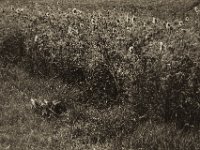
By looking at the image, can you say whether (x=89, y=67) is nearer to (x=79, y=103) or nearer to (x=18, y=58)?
(x=79, y=103)

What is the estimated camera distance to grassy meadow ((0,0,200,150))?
7.32 metres

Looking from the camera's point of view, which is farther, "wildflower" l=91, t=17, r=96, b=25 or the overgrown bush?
"wildflower" l=91, t=17, r=96, b=25

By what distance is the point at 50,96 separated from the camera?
8.98m

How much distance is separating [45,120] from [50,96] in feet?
2.77

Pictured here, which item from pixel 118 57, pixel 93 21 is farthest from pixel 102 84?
pixel 93 21

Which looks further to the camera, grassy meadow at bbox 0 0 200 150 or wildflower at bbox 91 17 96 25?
wildflower at bbox 91 17 96 25

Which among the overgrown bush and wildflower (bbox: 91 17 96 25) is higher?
wildflower (bbox: 91 17 96 25)

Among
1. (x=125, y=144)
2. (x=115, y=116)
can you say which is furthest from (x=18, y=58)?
(x=125, y=144)

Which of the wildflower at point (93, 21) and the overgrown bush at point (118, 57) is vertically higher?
the wildflower at point (93, 21)

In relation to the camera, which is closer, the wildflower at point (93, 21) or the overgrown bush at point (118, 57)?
the overgrown bush at point (118, 57)

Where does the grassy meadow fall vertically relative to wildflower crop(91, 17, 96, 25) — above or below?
below

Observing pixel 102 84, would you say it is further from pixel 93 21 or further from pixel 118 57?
pixel 93 21

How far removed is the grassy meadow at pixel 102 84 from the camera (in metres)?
7.32

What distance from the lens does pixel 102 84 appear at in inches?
348
